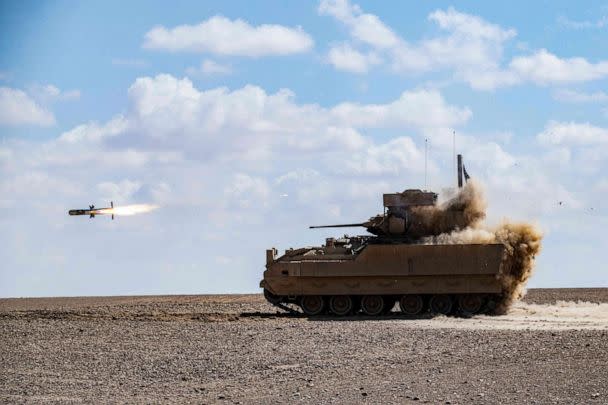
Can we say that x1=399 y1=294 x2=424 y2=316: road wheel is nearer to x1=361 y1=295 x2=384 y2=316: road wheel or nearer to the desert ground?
x1=361 y1=295 x2=384 y2=316: road wheel

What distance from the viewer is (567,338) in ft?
77.6

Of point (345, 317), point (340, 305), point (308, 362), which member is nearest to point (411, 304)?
point (345, 317)

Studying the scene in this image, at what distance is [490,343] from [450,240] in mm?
11894

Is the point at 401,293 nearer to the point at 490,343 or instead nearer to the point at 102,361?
the point at 490,343

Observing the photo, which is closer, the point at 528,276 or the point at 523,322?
the point at 523,322

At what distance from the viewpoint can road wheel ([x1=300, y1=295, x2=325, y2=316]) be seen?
3506 cm

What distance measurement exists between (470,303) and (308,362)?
15.2 m

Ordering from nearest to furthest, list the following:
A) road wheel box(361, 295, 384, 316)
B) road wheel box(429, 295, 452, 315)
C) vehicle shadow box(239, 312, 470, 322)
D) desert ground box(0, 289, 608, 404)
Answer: desert ground box(0, 289, 608, 404) < vehicle shadow box(239, 312, 470, 322) < road wheel box(429, 295, 452, 315) < road wheel box(361, 295, 384, 316)

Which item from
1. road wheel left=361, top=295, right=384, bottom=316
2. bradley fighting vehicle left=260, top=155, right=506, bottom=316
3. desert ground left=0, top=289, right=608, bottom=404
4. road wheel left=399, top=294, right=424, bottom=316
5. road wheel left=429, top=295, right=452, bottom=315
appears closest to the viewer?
desert ground left=0, top=289, right=608, bottom=404

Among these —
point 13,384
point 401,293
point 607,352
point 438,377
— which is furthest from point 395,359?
point 401,293

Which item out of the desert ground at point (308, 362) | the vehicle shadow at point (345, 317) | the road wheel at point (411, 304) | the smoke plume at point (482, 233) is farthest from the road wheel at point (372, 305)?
the desert ground at point (308, 362)

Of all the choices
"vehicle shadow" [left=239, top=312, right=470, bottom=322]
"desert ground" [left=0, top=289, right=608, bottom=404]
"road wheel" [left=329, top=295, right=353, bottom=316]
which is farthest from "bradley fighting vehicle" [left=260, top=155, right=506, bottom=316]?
"desert ground" [left=0, top=289, right=608, bottom=404]

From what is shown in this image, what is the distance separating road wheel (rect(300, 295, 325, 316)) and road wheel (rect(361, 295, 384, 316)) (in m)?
1.42

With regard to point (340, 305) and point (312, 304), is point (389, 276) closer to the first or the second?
point (340, 305)
